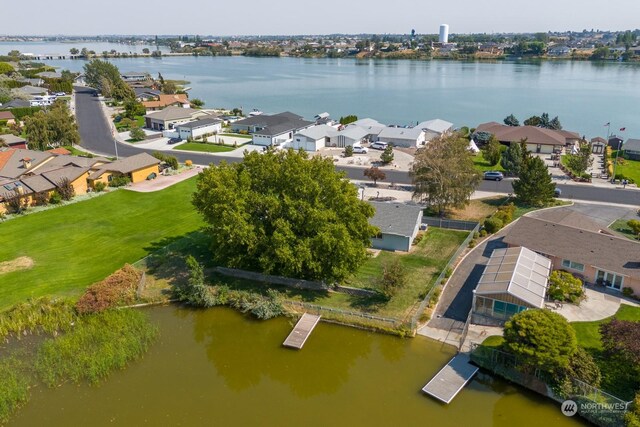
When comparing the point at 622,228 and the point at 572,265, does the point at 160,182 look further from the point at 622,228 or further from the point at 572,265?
the point at 622,228

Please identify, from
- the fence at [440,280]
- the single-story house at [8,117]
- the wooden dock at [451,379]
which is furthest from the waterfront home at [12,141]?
the wooden dock at [451,379]

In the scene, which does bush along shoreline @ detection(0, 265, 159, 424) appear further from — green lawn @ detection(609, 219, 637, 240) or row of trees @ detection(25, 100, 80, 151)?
row of trees @ detection(25, 100, 80, 151)

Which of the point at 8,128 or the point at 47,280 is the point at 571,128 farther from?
the point at 8,128

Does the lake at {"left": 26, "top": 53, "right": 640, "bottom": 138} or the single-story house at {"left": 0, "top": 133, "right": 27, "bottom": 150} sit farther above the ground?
the lake at {"left": 26, "top": 53, "right": 640, "bottom": 138}

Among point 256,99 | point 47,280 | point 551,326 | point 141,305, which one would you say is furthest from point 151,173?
point 256,99

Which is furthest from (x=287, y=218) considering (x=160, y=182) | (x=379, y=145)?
(x=379, y=145)

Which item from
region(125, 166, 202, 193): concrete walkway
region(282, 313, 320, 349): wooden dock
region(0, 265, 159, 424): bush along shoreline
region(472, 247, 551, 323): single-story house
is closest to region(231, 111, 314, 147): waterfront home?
region(125, 166, 202, 193): concrete walkway

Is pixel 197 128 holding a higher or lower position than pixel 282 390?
higher
